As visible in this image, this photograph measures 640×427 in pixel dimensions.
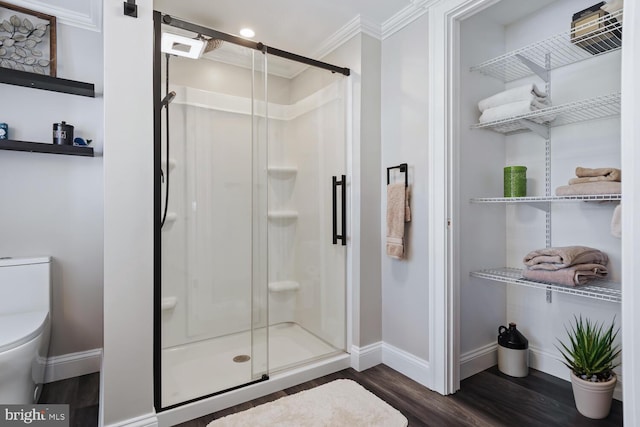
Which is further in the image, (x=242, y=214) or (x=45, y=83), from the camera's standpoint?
(x=242, y=214)

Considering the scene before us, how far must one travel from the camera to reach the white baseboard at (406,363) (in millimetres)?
2133

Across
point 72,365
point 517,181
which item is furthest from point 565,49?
point 72,365

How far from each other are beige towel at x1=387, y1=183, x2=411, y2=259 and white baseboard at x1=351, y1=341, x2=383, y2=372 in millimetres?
679

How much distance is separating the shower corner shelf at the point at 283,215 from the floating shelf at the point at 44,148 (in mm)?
1183

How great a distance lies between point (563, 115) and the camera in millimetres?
2020

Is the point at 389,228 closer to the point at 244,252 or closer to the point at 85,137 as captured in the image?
the point at 244,252

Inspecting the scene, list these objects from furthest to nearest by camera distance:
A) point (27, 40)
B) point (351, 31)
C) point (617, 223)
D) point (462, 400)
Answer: point (351, 31), point (27, 40), point (462, 400), point (617, 223)

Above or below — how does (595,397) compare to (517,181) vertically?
below

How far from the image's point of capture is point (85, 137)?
224 cm

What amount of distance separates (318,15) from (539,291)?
2.33 metres

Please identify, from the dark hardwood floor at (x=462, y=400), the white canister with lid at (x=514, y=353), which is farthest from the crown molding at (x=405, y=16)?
the dark hardwood floor at (x=462, y=400)

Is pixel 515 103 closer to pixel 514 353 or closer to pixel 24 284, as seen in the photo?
pixel 514 353

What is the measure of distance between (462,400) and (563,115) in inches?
69.3

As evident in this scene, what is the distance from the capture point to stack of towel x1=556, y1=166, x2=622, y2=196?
1.62 m
